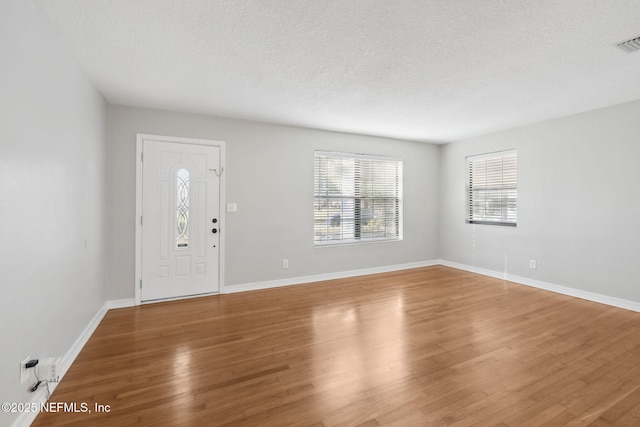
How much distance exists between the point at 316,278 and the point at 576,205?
156 inches

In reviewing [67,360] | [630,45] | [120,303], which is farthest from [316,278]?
[630,45]

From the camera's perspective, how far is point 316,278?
15.9 ft

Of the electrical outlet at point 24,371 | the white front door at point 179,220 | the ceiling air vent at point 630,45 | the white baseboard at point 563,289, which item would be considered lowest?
the white baseboard at point 563,289

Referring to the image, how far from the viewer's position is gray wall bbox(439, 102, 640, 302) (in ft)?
→ 11.8

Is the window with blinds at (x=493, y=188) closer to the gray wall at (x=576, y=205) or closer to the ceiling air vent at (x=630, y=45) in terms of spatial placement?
the gray wall at (x=576, y=205)

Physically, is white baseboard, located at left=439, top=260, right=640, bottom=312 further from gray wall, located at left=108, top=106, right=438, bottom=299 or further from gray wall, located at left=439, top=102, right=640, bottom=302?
gray wall, located at left=108, top=106, right=438, bottom=299

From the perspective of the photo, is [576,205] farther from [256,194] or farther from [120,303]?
[120,303]

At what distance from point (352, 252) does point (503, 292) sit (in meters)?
2.37

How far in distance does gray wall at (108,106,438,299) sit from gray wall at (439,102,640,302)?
2.16 m

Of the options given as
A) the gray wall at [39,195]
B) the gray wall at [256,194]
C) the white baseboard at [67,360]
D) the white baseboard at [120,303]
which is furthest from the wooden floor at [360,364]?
the gray wall at [256,194]

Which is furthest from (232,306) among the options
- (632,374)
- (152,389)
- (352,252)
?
(632,374)

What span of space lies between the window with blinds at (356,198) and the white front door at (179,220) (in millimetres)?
1696

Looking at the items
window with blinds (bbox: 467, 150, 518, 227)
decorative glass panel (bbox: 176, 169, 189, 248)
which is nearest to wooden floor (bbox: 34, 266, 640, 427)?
decorative glass panel (bbox: 176, 169, 189, 248)

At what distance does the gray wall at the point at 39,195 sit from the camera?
1515 mm
